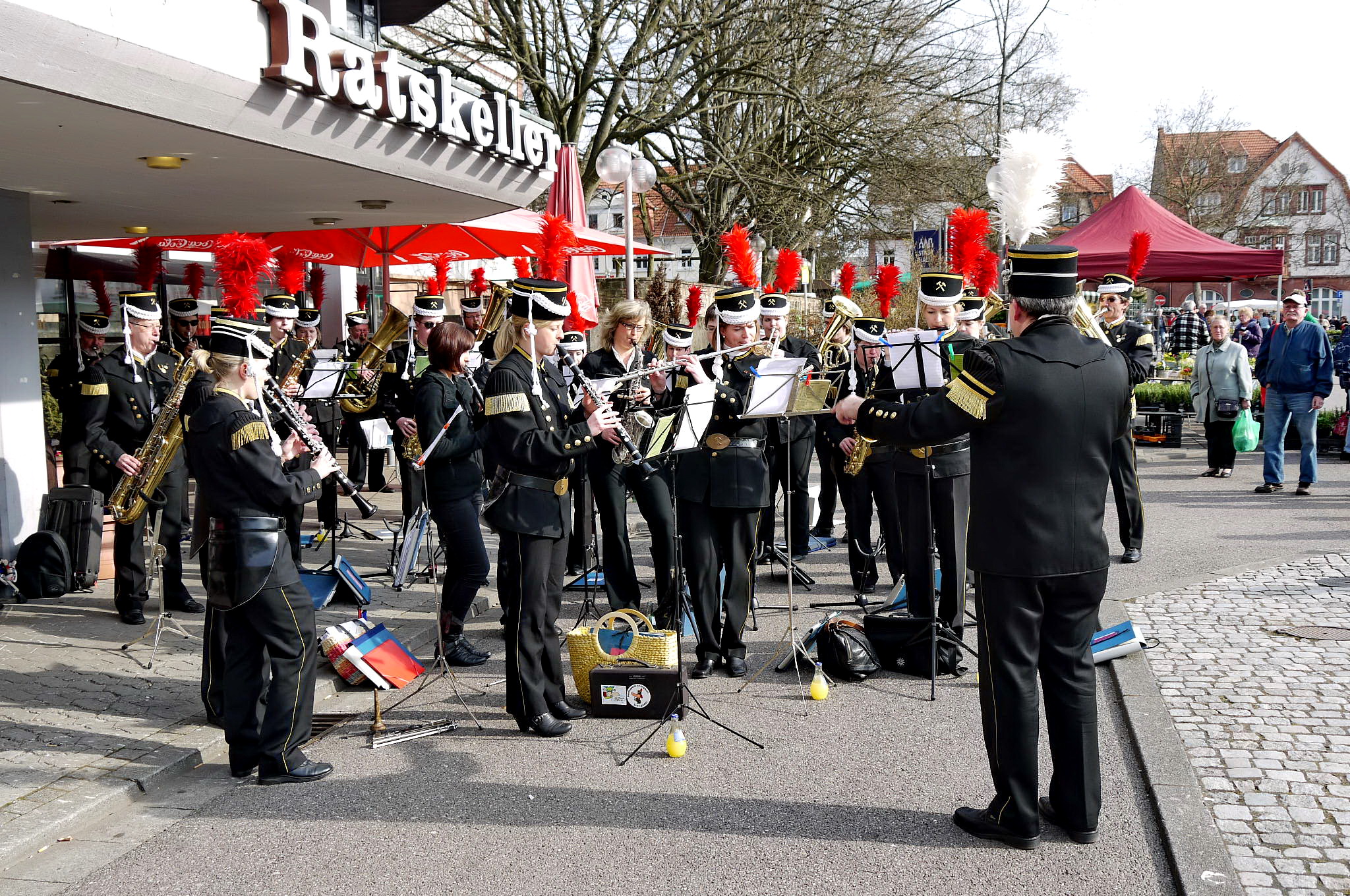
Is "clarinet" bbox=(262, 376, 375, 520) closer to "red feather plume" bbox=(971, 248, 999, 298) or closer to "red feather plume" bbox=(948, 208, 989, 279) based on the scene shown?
"red feather plume" bbox=(948, 208, 989, 279)

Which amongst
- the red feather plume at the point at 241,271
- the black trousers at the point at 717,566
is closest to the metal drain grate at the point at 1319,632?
the black trousers at the point at 717,566

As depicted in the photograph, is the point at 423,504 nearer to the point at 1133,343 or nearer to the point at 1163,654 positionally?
the point at 1163,654

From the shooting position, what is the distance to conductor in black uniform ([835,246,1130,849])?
4039mm

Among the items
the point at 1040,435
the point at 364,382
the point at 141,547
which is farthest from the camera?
the point at 364,382

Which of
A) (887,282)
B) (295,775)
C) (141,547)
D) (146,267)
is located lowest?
(295,775)

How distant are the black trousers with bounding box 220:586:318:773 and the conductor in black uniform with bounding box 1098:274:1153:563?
641 cm

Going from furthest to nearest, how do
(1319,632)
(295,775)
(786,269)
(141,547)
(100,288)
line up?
(100,288) → (786,269) → (141,547) → (1319,632) → (295,775)

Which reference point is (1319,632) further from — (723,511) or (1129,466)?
(723,511)

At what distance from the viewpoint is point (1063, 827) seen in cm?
427

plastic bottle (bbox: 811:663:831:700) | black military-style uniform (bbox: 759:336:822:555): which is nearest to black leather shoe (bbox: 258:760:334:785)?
plastic bottle (bbox: 811:663:831:700)

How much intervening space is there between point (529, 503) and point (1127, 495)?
5.74 metres

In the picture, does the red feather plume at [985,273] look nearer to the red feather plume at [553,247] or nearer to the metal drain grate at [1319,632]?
the red feather plume at [553,247]

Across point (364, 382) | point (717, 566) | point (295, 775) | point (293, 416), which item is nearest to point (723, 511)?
point (717, 566)

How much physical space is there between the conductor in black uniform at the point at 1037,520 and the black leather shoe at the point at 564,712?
2142mm
